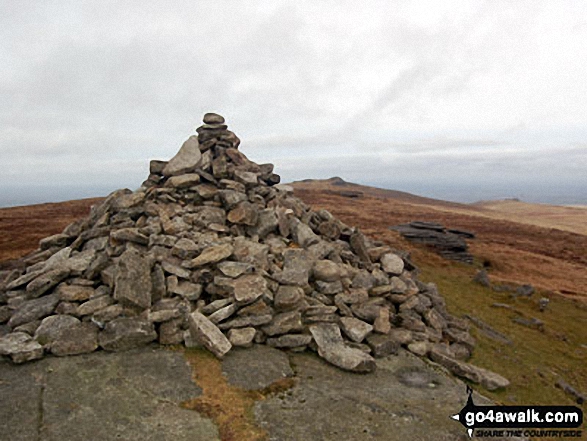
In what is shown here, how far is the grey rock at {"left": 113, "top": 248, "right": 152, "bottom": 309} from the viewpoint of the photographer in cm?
1308

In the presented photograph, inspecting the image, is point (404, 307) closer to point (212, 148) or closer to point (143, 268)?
point (143, 268)

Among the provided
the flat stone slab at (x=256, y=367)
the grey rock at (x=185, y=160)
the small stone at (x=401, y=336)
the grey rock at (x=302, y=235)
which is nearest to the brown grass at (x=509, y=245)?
the small stone at (x=401, y=336)

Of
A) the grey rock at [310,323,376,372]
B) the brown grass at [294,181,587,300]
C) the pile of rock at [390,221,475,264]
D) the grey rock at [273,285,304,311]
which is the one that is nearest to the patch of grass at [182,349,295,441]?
the grey rock at [310,323,376,372]

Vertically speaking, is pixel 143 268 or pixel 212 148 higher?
pixel 212 148

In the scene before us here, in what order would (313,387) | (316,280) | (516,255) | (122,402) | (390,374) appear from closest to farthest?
1. (122,402)
2. (313,387)
3. (390,374)
4. (316,280)
5. (516,255)

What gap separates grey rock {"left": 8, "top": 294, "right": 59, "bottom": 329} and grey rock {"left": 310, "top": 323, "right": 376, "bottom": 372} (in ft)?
31.0

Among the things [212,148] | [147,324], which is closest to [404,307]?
[147,324]

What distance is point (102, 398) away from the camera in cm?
992

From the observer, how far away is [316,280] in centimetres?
1580

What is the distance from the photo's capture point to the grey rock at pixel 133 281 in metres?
13.1

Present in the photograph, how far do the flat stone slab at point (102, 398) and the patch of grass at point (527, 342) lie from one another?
→ 10616 mm

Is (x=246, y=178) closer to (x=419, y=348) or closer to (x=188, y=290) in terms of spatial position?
(x=188, y=290)

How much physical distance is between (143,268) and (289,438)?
8.23 metres

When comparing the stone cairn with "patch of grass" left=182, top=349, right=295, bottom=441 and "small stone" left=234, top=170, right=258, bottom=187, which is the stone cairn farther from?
"patch of grass" left=182, top=349, right=295, bottom=441
